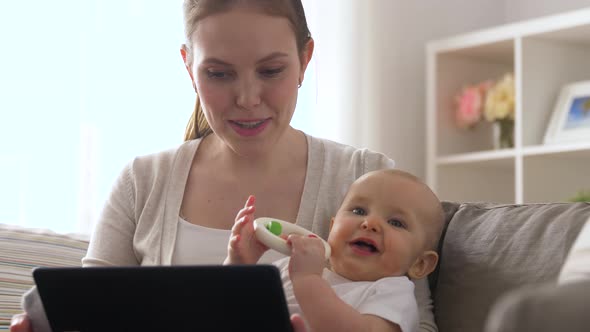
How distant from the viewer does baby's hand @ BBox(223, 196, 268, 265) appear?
146cm

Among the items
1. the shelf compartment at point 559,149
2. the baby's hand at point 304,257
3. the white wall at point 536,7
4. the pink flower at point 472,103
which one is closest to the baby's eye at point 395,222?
the baby's hand at point 304,257

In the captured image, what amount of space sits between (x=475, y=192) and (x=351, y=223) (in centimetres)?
272

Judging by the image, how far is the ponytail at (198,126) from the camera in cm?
202

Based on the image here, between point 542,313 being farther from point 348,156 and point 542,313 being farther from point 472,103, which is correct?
point 472,103

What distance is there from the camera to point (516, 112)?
381 centimetres

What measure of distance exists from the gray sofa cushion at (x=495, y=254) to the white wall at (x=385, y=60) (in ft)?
7.60

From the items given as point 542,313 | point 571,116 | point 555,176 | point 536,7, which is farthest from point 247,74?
point 536,7

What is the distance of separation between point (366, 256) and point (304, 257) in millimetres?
196

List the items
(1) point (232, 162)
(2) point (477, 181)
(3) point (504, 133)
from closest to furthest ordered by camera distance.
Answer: (1) point (232, 162)
(3) point (504, 133)
(2) point (477, 181)

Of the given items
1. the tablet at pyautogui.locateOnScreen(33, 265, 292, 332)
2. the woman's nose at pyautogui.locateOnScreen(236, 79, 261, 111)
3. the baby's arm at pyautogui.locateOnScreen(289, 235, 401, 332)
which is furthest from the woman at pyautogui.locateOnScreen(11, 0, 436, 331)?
the tablet at pyautogui.locateOnScreen(33, 265, 292, 332)

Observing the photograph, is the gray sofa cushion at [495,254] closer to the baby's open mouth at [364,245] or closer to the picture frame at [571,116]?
the baby's open mouth at [364,245]

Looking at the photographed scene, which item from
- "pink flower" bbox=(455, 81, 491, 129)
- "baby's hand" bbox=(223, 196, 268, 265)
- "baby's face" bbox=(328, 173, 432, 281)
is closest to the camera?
"baby's hand" bbox=(223, 196, 268, 265)

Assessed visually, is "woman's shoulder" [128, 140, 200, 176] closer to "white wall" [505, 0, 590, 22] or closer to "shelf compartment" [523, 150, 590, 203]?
"shelf compartment" [523, 150, 590, 203]

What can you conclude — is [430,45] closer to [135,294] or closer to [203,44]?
[203,44]
